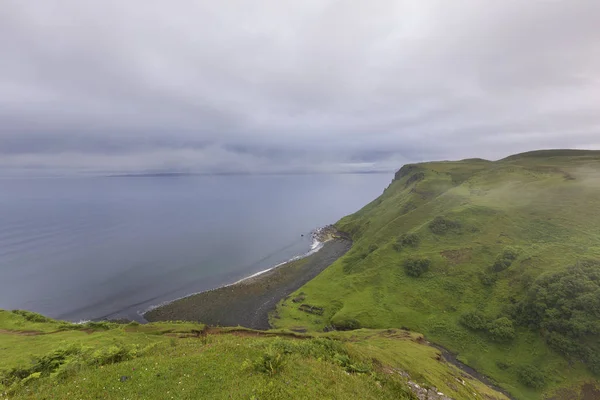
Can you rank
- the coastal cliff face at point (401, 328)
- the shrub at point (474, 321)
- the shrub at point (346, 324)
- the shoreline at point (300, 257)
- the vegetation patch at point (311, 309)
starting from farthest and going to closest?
the shoreline at point (300, 257), the vegetation patch at point (311, 309), the shrub at point (346, 324), the shrub at point (474, 321), the coastal cliff face at point (401, 328)

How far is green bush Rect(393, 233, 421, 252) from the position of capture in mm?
85981

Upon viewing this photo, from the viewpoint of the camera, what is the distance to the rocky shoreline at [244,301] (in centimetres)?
6569

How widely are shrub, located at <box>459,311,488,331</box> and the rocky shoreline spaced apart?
43.7 metres

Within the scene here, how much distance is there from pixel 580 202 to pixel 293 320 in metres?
97.2

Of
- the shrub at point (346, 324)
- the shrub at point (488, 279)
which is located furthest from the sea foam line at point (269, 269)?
the shrub at point (488, 279)

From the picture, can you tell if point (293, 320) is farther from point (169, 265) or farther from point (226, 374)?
point (169, 265)

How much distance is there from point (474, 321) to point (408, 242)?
33.8 metres

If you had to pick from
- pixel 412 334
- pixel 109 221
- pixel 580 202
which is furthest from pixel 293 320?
pixel 109 221

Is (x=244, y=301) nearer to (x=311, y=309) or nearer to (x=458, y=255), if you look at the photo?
(x=311, y=309)

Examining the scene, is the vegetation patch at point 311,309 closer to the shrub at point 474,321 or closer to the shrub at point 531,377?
the shrub at point 474,321

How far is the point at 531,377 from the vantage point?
141 ft

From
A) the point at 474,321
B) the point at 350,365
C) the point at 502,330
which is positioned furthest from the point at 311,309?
the point at 350,365

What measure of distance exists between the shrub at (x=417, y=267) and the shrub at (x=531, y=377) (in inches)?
1166

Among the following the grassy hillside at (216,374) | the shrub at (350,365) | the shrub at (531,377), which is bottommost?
the shrub at (531,377)
